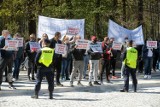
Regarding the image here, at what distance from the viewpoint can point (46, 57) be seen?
12.9m

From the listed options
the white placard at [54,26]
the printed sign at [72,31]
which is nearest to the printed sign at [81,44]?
the printed sign at [72,31]

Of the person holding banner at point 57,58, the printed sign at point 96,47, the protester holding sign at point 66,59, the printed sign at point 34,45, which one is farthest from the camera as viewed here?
the printed sign at point 34,45

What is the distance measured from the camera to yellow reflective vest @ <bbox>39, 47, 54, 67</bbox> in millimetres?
12898

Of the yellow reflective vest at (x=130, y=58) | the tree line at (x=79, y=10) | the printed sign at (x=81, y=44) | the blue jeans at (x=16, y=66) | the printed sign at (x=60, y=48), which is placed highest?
the tree line at (x=79, y=10)


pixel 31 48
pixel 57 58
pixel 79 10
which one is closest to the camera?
pixel 57 58

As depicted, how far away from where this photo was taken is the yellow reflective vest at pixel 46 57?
42.3 feet

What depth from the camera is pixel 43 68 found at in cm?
1298

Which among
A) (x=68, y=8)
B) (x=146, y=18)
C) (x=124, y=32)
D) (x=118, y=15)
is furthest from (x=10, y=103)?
(x=146, y=18)

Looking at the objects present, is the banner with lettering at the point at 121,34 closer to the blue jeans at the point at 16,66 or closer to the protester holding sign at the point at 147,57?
the protester holding sign at the point at 147,57

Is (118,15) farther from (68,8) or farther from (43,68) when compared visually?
(43,68)

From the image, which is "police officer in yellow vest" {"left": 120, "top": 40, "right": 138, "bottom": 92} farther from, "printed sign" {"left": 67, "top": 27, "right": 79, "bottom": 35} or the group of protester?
"printed sign" {"left": 67, "top": 27, "right": 79, "bottom": 35}

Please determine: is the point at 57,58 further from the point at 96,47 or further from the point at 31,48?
the point at 96,47

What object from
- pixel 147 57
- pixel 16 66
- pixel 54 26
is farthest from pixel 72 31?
pixel 147 57

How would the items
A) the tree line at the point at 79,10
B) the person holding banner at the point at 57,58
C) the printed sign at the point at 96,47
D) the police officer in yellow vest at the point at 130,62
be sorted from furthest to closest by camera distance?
the tree line at the point at 79,10
the printed sign at the point at 96,47
the person holding banner at the point at 57,58
the police officer in yellow vest at the point at 130,62
